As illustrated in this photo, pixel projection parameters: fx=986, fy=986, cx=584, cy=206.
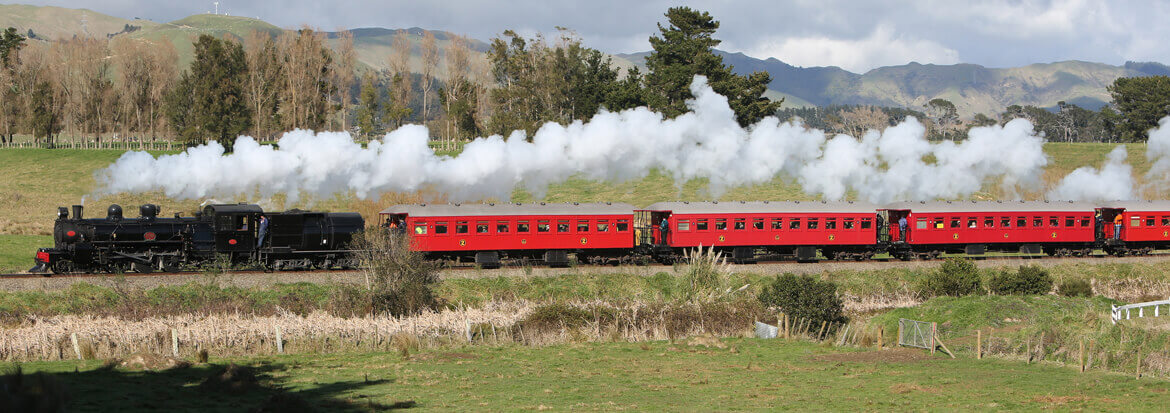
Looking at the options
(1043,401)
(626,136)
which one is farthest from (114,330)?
(626,136)

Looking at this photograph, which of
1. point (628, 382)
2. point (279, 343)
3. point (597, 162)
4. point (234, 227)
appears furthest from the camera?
point (597, 162)

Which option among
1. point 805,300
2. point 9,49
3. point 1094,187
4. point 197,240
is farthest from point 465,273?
point 9,49

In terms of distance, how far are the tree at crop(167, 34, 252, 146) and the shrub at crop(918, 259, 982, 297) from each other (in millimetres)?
77212

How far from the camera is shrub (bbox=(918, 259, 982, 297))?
4409cm

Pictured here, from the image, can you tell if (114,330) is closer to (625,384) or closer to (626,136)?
(625,384)

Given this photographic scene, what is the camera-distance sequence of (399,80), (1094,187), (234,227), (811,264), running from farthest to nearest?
(399,80)
(1094,187)
(811,264)
(234,227)

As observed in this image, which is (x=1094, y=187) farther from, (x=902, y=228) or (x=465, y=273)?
(x=465, y=273)

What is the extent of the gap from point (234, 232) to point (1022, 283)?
3536 cm

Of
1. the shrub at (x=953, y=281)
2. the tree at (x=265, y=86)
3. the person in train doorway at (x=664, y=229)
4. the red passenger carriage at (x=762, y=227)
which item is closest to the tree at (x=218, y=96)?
the tree at (x=265, y=86)

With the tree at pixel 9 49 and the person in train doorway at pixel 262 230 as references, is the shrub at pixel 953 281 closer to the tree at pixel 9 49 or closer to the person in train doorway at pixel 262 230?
the person in train doorway at pixel 262 230

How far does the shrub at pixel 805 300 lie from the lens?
120 feet

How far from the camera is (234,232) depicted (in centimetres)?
4325

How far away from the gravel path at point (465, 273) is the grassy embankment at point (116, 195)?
1578cm

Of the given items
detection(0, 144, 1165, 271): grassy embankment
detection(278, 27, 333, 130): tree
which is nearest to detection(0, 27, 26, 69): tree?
detection(0, 144, 1165, 271): grassy embankment
